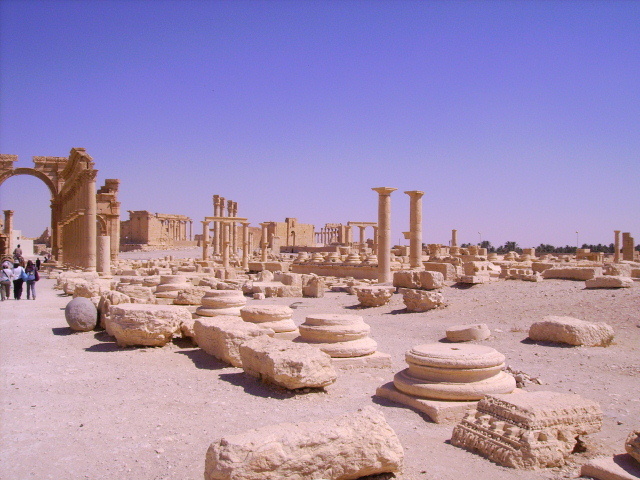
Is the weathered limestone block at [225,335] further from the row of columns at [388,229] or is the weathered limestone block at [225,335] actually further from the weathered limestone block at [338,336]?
the row of columns at [388,229]

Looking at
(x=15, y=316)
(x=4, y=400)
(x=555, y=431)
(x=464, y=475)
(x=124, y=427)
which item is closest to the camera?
(x=464, y=475)

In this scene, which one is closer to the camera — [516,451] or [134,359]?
[516,451]

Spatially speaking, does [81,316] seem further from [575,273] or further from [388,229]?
[575,273]

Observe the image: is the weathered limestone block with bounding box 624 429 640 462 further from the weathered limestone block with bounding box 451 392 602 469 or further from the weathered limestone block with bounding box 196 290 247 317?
the weathered limestone block with bounding box 196 290 247 317

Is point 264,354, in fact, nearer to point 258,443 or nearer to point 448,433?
point 448,433

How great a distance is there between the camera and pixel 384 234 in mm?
20078

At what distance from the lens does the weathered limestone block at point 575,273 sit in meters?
15.7

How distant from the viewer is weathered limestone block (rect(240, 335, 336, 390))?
19.8 feet

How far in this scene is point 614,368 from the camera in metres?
7.73

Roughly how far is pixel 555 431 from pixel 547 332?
5423 mm

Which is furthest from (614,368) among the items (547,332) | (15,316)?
(15,316)

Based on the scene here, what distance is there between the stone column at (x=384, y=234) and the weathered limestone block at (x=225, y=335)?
1168cm

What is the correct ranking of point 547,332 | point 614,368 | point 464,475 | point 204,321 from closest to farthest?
point 464,475 < point 614,368 < point 204,321 < point 547,332

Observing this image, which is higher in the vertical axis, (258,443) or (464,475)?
(258,443)
